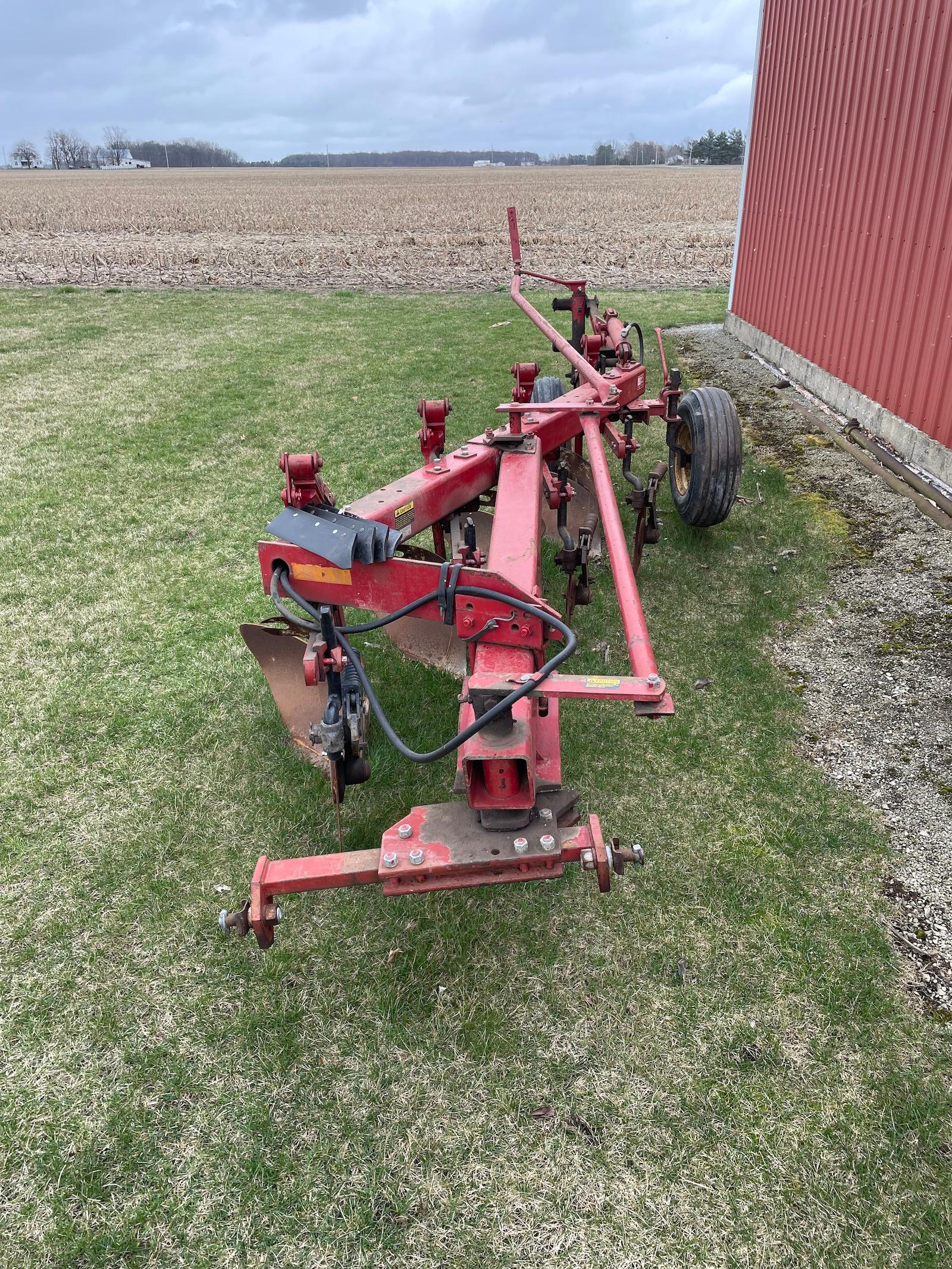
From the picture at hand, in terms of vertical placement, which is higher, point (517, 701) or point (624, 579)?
point (624, 579)

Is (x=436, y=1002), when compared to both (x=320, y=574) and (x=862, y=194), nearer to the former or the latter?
(x=320, y=574)

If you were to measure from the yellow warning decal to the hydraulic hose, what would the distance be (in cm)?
5

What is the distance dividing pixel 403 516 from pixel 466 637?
84 centimetres

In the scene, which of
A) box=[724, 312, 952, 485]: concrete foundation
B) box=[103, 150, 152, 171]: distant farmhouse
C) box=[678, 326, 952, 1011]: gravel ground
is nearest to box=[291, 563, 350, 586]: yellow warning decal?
box=[678, 326, 952, 1011]: gravel ground

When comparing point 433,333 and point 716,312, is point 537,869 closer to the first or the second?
point 433,333

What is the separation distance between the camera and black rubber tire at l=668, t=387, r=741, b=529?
16.1 feet

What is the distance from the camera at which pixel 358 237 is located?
23.2m

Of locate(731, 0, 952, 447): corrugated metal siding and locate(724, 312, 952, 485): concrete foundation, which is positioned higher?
locate(731, 0, 952, 447): corrugated metal siding

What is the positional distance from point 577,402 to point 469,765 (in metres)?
2.97

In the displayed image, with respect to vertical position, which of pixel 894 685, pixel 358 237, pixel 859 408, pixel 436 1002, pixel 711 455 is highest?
pixel 358 237

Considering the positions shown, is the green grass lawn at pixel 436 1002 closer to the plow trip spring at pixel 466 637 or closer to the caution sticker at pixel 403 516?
the plow trip spring at pixel 466 637

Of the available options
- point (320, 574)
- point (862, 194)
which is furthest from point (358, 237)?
point (320, 574)

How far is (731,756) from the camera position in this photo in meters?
3.52

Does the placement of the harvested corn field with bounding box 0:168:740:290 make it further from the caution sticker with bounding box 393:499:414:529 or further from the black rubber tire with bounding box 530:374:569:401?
the caution sticker with bounding box 393:499:414:529
